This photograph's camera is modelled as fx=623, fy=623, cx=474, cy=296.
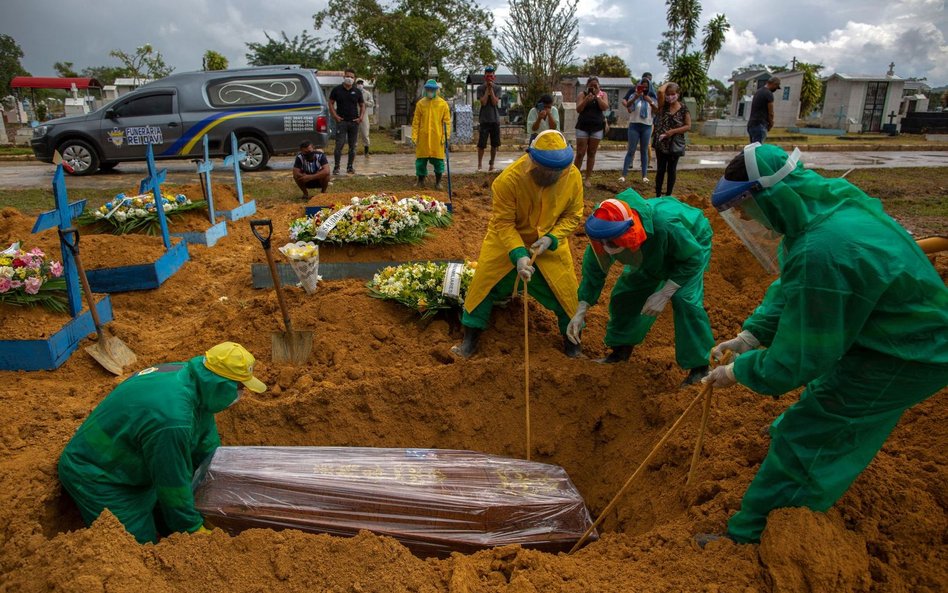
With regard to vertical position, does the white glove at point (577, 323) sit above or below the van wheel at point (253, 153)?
below

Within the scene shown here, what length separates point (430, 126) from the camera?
946 centimetres

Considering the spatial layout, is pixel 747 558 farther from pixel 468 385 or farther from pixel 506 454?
pixel 468 385

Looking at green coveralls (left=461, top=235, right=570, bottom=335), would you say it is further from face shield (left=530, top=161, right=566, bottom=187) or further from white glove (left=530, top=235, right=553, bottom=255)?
face shield (left=530, top=161, right=566, bottom=187)

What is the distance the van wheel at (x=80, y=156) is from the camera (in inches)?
467

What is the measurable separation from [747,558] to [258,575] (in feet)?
6.20

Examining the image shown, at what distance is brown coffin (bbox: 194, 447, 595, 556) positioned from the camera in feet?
9.64

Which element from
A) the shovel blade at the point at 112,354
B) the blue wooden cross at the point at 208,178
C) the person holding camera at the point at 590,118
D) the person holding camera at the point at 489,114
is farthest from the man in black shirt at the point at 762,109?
the shovel blade at the point at 112,354

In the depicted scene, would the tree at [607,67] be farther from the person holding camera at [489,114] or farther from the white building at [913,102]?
the person holding camera at [489,114]

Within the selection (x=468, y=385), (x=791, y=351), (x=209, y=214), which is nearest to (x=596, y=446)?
(x=468, y=385)

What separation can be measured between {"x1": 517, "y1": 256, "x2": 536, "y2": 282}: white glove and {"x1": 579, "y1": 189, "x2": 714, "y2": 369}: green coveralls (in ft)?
1.31

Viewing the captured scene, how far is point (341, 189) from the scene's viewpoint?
1032 cm

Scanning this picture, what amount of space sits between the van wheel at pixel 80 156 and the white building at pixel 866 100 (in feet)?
106

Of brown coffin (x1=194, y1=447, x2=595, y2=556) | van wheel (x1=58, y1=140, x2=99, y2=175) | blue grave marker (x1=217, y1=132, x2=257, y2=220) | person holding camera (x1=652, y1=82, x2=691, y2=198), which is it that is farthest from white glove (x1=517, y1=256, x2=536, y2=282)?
van wheel (x1=58, y1=140, x2=99, y2=175)

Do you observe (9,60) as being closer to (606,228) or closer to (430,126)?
(430,126)
